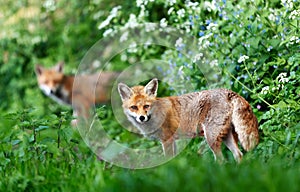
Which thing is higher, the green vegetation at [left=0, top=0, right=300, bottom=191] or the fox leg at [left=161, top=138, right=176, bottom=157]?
the green vegetation at [left=0, top=0, right=300, bottom=191]

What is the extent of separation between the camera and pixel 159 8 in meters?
9.05

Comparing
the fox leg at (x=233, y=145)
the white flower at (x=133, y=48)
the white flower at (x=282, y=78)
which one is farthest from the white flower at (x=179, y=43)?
the fox leg at (x=233, y=145)

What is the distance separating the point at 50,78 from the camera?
8.87 metres

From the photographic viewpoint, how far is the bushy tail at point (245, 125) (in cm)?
495

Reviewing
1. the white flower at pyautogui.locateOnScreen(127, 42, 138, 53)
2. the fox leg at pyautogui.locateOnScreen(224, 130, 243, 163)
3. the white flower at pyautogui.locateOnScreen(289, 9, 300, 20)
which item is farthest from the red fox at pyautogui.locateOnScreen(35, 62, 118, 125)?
the fox leg at pyautogui.locateOnScreen(224, 130, 243, 163)

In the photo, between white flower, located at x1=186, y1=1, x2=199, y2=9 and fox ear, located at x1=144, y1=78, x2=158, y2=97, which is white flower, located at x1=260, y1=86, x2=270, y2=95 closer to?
fox ear, located at x1=144, y1=78, x2=158, y2=97

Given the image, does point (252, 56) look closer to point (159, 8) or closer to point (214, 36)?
point (214, 36)

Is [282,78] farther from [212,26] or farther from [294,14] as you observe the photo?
[212,26]

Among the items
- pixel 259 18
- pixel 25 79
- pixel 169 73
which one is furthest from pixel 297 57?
pixel 25 79

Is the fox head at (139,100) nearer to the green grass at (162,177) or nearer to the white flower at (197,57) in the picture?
the green grass at (162,177)

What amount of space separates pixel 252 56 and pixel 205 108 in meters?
1.24

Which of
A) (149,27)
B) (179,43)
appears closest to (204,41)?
(179,43)

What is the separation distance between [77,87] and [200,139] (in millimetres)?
3009

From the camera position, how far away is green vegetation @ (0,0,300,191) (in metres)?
3.69
